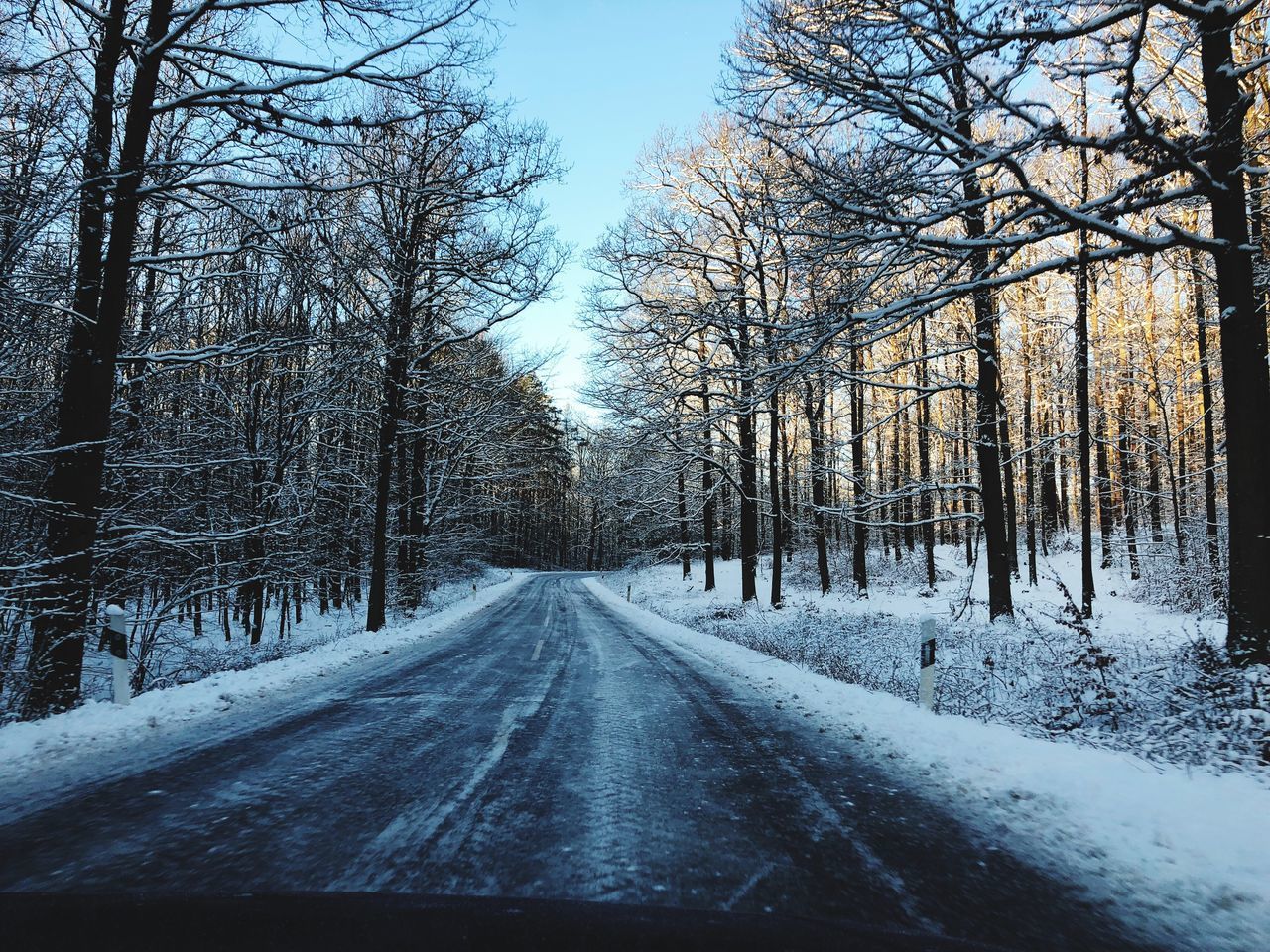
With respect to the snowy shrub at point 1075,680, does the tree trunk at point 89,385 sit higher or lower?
higher

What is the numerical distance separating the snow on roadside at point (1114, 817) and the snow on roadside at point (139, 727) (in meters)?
5.52

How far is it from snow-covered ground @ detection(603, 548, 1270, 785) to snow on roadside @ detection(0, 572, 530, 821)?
23.4 ft

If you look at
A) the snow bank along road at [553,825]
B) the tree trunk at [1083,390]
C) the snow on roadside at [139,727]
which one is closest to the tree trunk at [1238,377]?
the snow bank along road at [553,825]

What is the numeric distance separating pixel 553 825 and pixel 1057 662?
310 inches

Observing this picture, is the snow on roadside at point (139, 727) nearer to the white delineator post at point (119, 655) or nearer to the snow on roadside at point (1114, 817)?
the white delineator post at point (119, 655)

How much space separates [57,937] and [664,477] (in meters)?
23.6

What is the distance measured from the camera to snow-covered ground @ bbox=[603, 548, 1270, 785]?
17.1 ft

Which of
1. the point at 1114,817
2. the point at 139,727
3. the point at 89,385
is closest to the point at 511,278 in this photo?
the point at 89,385

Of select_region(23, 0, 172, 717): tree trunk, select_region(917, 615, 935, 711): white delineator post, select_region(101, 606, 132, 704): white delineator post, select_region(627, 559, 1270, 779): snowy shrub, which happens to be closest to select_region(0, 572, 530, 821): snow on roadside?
select_region(101, 606, 132, 704): white delineator post

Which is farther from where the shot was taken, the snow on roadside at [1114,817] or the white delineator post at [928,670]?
the white delineator post at [928,670]

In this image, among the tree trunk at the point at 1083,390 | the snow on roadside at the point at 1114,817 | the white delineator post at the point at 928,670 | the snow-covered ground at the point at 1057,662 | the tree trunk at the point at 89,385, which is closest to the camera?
the snow on roadside at the point at 1114,817

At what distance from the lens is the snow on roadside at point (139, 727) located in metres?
4.13

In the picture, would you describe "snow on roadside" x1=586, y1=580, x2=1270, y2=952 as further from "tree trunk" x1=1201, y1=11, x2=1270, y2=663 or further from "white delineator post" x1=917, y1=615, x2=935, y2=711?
"tree trunk" x1=1201, y1=11, x2=1270, y2=663

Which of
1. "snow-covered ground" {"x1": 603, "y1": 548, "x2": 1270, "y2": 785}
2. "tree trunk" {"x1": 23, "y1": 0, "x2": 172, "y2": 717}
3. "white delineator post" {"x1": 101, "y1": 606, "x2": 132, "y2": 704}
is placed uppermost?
"tree trunk" {"x1": 23, "y1": 0, "x2": 172, "y2": 717}
